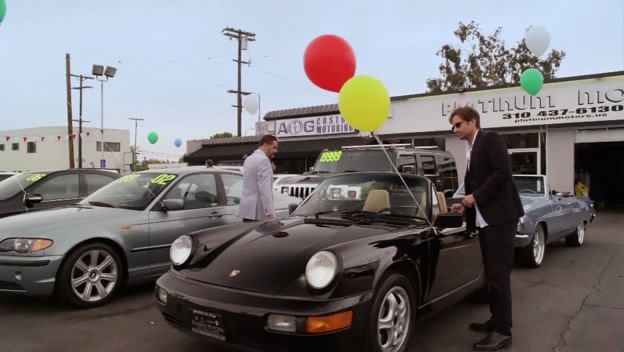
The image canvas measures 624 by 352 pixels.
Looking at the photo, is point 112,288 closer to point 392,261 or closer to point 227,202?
point 227,202

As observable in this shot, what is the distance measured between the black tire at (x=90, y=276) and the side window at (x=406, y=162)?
5855 millimetres

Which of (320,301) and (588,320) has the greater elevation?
(320,301)

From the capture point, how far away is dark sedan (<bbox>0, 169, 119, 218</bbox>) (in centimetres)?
720

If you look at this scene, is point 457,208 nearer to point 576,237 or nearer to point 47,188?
point 576,237

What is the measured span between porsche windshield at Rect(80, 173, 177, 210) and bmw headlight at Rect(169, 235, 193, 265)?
5.94 feet

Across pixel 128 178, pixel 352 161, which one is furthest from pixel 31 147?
pixel 128 178

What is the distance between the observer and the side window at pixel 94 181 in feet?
27.1

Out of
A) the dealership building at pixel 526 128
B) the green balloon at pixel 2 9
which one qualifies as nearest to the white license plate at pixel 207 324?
the green balloon at pixel 2 9

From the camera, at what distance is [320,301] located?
9.50 ft

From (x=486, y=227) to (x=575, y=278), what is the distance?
11.1 ft

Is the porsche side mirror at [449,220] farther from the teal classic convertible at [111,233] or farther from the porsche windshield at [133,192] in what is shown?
the porsche windshield at [133,192]

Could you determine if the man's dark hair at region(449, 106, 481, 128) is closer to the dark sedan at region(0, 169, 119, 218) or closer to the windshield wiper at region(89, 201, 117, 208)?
the windshield wiper at region(89, 201, 117, 208)

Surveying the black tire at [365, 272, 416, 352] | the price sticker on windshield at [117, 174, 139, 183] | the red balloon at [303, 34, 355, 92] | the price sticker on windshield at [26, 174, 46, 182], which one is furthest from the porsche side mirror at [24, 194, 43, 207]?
the black tire at [365, 272, 416, 352]

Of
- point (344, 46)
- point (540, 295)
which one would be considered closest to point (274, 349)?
point (540, 295)
